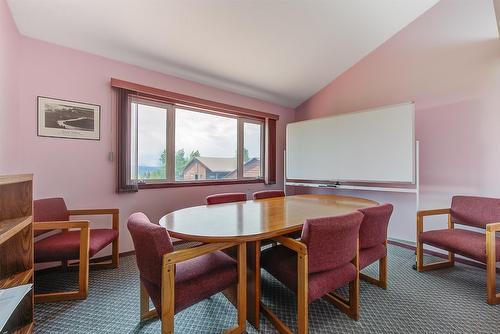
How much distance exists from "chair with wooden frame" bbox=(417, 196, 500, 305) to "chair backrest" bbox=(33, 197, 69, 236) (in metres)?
3.69

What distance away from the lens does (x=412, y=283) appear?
2080 millimetres

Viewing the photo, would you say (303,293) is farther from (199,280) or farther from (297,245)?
(199,280)

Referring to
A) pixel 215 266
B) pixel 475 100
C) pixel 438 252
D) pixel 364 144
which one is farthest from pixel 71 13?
pixel 438 252

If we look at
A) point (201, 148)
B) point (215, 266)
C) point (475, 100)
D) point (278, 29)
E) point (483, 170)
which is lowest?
point (215, 266)

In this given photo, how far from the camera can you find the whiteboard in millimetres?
2705

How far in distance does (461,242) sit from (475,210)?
0.55 meters

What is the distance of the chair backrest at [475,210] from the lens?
217cm

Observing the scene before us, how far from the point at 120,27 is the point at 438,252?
14.6ft

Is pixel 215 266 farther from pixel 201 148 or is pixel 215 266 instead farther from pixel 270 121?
pixel 270 121

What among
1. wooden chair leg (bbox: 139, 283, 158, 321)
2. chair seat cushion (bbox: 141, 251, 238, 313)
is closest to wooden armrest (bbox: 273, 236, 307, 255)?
chair seat cushion (bbox: 141, 251, 238, 313)

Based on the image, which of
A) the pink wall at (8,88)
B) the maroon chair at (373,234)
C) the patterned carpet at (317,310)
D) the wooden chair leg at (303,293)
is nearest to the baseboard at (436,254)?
the patterned carpet at (317,310)

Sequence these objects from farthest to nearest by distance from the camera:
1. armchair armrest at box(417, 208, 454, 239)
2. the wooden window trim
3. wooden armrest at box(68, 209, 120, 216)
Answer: the wooden window trim → armchair armrest at box(417, 208, 454, 239) → wooden armrest at box(68, 209, 120, 216)

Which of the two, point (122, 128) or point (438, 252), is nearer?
point (122, 128)

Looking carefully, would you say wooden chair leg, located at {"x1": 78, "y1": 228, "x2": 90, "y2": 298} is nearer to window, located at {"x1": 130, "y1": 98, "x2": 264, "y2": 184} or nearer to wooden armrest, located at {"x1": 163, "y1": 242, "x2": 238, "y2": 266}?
window, located at {"x1": 130, "y1": 98, "x2": 264, "y2": 184}
